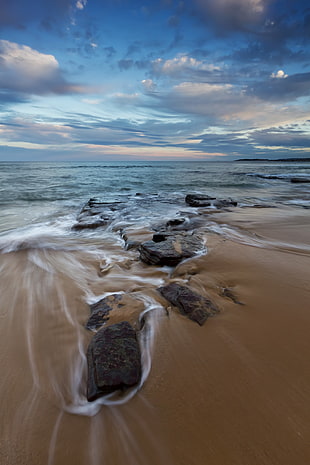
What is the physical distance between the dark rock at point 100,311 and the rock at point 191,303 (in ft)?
2.34

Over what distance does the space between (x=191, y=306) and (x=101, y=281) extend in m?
1.74

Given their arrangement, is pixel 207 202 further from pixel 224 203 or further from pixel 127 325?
pixel 127 325

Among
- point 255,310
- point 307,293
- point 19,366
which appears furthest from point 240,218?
point 19,366

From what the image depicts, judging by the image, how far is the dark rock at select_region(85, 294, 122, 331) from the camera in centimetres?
258

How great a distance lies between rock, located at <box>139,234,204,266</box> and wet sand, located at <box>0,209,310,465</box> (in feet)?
2.71

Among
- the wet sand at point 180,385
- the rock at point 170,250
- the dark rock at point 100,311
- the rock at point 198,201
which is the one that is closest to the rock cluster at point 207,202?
the rock at point 198,201

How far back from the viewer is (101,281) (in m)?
3.75

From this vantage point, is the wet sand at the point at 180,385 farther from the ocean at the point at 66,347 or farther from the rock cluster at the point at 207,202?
the rock cluster at the point at 207,202

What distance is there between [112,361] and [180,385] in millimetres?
612

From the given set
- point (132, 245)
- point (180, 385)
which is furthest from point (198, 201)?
point (180, 385)

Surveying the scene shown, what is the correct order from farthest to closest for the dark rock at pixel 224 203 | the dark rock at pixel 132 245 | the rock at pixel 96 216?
the dark rock at pixel 224 203
the rock at pixel 96 216
the dark rock at pixel 132 245

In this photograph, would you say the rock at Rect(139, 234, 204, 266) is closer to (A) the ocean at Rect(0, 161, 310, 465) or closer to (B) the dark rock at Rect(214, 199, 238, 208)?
(A) the ocean at Rect(0, 161, 310, 465)

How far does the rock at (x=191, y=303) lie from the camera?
2580 mm

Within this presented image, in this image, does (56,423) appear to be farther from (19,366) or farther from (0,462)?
(19,366)
